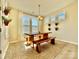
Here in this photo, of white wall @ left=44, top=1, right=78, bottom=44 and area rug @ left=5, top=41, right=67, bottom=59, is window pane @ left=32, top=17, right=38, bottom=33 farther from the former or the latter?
area rug @ left=5, top=41, right=67, bottom=59

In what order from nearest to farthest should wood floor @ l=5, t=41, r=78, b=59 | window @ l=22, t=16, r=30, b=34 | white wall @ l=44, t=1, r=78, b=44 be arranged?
1. wood floor @ l=5, t=41, r=78, b=59
2. white wall @ l=44, t=1, r=78, b=44
3. window @ l=22, t=16, r=30, b=34

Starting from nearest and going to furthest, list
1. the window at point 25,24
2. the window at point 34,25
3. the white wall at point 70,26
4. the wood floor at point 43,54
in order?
1. the wood floor at point 43,54
2. the white wall at point 70,26
3. the window at point 25,24
4. the window at point 34,25

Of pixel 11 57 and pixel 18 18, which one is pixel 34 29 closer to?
pixel 18 18

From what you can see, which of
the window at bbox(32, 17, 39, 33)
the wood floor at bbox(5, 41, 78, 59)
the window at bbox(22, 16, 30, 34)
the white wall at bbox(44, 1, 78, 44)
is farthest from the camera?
the window at bbox(32, 17, 39, 33)

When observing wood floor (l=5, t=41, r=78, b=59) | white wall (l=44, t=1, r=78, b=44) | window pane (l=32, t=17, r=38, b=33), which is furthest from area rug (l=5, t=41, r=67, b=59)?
window pane (l=32, t=17, r=38, b=33)

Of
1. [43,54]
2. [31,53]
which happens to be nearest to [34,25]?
[31,53]

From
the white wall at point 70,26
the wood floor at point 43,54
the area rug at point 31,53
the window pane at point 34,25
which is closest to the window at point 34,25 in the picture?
the window pane at point 34,25

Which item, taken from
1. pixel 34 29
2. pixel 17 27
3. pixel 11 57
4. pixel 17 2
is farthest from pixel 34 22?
pixel 11 57

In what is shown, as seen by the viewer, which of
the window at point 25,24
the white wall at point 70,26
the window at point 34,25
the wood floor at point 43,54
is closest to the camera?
the wood floor at point 43,54

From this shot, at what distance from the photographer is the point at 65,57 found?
361cm

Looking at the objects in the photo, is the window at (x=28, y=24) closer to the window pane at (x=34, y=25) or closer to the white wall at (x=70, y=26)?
the window pane at (x=34, y=25)

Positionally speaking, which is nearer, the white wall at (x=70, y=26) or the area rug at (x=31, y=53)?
the area rug at (x=31, y=53)

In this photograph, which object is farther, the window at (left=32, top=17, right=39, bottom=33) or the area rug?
the window at (left=32, top=17, right=39, bottom=33)

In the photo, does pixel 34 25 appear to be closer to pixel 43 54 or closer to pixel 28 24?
pixel 28 24
